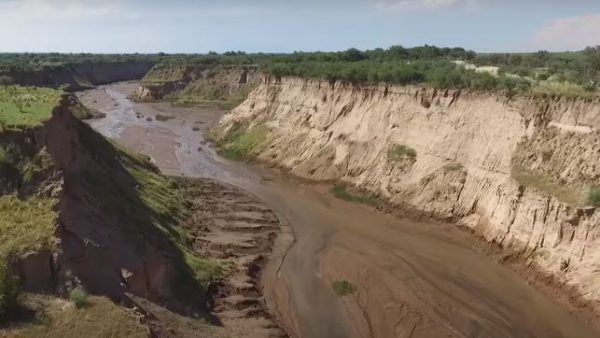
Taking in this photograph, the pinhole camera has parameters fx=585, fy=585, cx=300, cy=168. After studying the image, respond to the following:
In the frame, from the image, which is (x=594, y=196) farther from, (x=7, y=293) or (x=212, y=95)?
(x=212, y=95)

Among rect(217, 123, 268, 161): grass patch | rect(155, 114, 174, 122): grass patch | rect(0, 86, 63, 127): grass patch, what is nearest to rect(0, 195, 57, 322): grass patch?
rect(0, 86, 63, 127): grass patch

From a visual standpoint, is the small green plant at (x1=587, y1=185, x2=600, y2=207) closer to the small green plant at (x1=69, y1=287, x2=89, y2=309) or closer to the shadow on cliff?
the shadow on cliff

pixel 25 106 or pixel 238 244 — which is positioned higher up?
pixel 25 106

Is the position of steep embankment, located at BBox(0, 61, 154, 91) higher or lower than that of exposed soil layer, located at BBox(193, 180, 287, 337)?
higher

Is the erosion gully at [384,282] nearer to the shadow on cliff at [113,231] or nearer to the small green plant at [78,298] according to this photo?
the shadow on cliff at [113,231]

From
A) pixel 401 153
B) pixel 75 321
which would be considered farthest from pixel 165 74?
pixel 75 321
